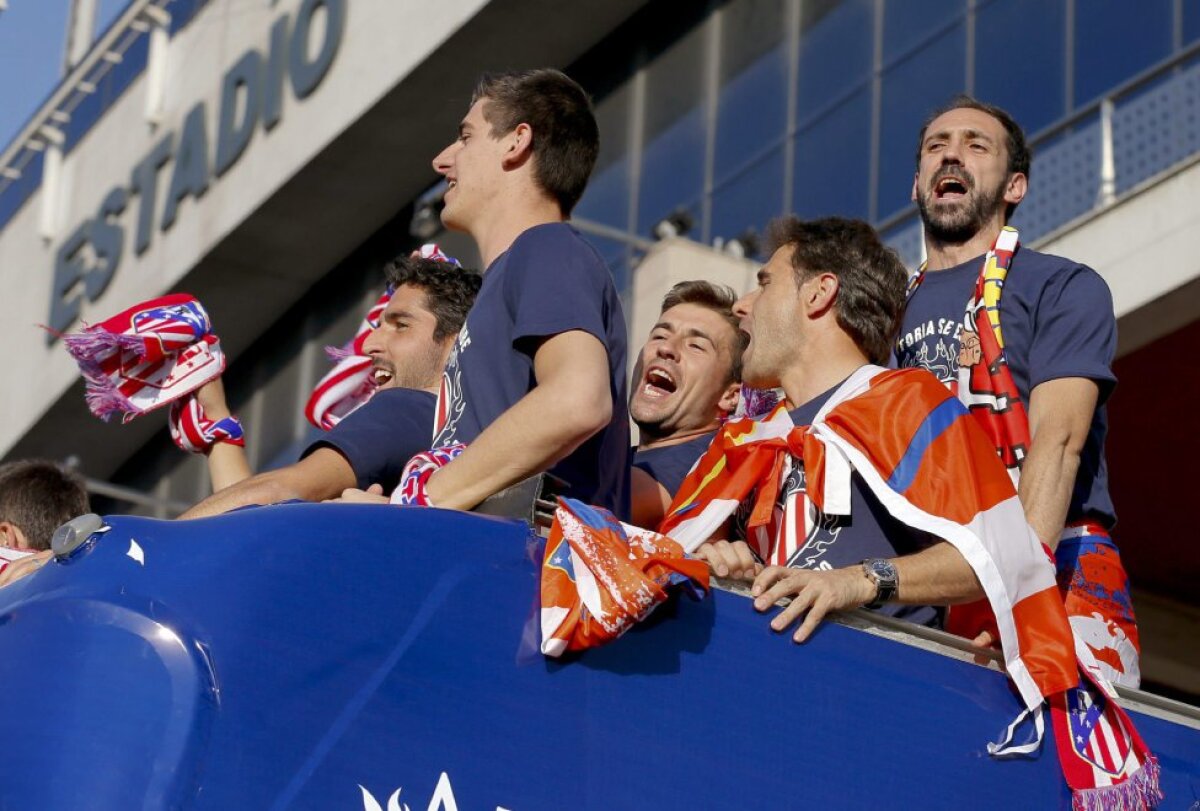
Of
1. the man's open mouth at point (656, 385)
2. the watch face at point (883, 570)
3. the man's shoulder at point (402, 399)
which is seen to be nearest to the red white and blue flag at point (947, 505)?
the watch face at point (883, 570)

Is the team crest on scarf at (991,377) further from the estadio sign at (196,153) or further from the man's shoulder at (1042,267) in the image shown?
the estadio sign at (196,153)

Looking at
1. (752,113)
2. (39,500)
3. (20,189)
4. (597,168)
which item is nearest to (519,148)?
(39,500)

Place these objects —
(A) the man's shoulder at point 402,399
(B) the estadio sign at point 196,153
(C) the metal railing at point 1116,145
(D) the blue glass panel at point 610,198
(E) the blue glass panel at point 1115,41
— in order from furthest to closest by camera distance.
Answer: (B) the estadio sign at point 196,153 < (D) the blue glass panel at point 610,198 < (E) the blue glass panel at point 1115,41 < (C) the metal railing at point 1116,145 < (A) the man's shoulder at point 402,399

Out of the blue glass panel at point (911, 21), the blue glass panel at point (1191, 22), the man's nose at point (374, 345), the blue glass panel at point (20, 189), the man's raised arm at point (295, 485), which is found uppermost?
the blue glass panel at point (20, 189)

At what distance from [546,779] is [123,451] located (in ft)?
71.0

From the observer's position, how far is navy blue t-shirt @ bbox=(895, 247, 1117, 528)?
465 centimetres

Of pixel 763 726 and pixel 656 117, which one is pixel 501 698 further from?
pixel 656 117

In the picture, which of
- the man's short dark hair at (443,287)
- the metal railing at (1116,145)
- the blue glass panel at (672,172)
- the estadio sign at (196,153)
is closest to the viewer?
the man's short dark hair at (443,287)

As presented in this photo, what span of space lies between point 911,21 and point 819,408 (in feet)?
35.1

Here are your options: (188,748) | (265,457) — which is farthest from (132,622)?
(265,457)

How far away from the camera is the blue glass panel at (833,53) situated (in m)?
15.0

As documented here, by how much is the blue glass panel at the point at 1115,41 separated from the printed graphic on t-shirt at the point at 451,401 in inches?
325

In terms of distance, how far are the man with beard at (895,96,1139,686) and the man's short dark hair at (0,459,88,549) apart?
2304 mm

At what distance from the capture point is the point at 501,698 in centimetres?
321
